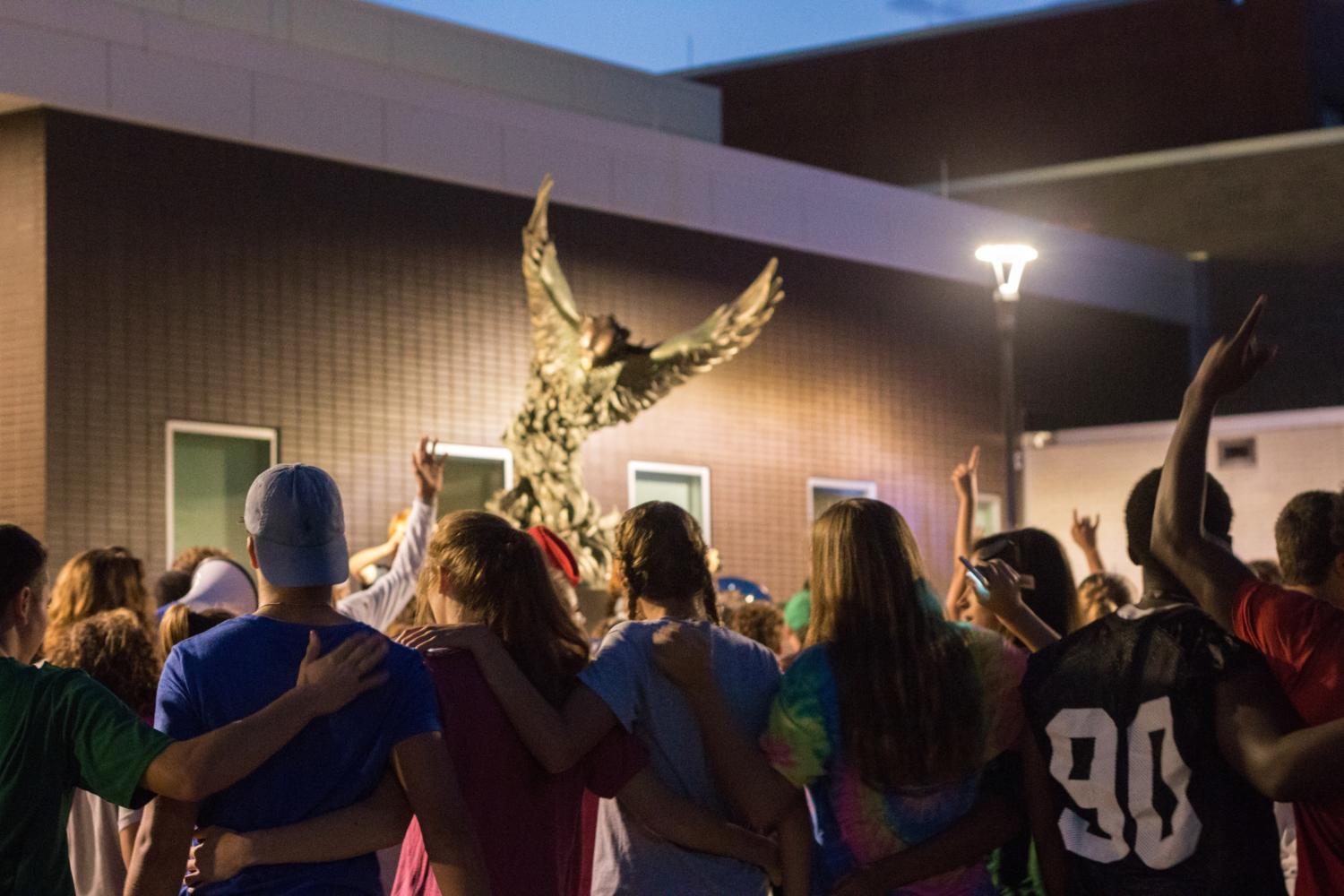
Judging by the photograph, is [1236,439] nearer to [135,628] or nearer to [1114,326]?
[1114,326]

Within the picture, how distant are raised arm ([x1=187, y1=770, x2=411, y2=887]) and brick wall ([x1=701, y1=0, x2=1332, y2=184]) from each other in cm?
2719

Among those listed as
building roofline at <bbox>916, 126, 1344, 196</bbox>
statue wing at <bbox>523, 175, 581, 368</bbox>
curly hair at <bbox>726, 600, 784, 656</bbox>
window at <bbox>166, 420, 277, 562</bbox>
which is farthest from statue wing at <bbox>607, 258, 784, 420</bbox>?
building roofline at <bbox>916, 126, 1344, 196</bbox>

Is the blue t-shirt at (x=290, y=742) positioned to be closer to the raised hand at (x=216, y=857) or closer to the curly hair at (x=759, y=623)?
the raised hand at (x=216, y=857)

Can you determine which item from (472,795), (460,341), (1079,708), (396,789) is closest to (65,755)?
(396,789)

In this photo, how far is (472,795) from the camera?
4129 mm

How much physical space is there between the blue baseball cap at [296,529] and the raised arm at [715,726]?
903 millimetres

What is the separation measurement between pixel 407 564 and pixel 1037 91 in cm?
2513

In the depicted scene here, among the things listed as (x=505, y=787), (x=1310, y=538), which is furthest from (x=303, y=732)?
(x=1310, y=538)

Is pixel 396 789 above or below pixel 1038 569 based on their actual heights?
below

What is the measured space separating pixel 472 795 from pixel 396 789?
42cm

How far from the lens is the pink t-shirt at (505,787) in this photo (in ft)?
13.5

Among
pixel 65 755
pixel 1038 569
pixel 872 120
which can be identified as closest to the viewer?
pixel 65 755

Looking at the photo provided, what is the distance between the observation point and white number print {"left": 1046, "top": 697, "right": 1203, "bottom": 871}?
3.86 metres

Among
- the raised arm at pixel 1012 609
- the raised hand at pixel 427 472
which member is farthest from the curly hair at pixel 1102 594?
the raised arm at pixel 1012 609
